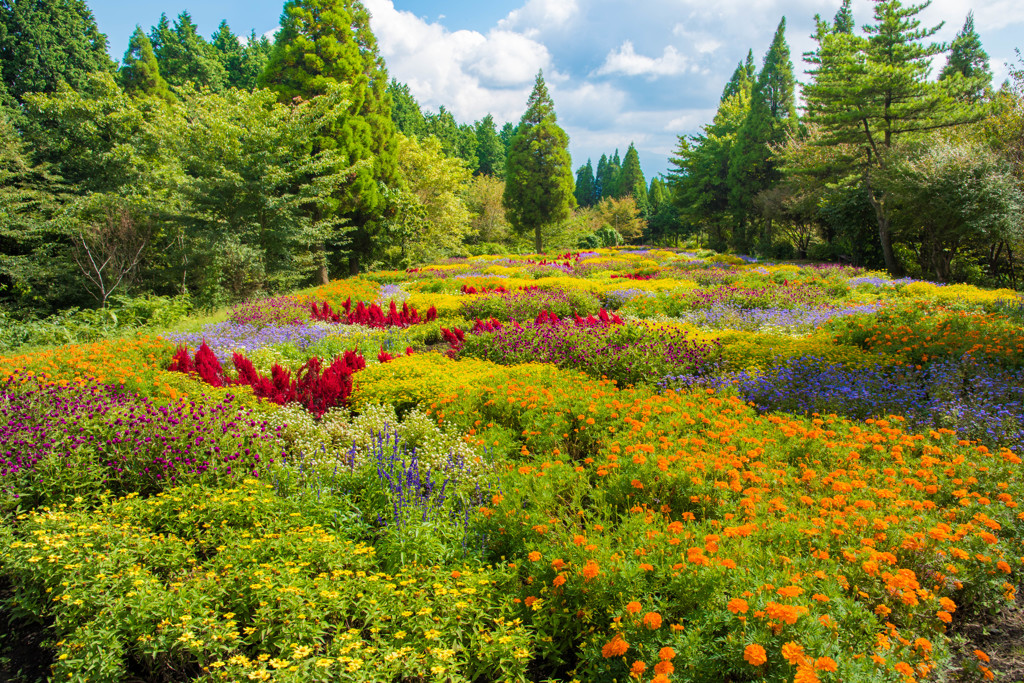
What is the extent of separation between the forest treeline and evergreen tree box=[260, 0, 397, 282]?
0.08 meters

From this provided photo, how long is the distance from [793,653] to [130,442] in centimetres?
437

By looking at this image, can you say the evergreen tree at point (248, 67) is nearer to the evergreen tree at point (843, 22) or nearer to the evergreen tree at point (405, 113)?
the evergreen tree at point (405, 113)

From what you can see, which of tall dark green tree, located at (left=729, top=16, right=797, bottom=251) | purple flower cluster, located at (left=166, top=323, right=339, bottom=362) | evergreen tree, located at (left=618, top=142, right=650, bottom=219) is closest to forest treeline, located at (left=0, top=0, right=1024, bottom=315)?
tall dark green tree, located at (left=729, top=16, right=797, bottom=251)

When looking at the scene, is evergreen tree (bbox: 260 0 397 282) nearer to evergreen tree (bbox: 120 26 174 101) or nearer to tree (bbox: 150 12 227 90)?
evergreen tree (bbox: 120 26 174 101)

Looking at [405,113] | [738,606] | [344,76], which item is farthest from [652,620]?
[405,113]

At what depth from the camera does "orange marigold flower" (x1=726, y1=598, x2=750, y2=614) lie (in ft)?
6.36

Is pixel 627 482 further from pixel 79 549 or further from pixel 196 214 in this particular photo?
pixel 196 214

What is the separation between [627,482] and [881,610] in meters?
Answer: 1.38

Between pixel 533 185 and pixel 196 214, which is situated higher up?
pixel 533 185

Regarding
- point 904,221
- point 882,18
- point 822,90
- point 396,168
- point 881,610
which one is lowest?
point 881,610

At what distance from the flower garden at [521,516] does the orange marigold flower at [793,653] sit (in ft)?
0.06

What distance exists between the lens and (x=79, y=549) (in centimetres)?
261

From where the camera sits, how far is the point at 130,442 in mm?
3773

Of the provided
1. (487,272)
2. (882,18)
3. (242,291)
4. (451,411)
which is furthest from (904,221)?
(242,291)
